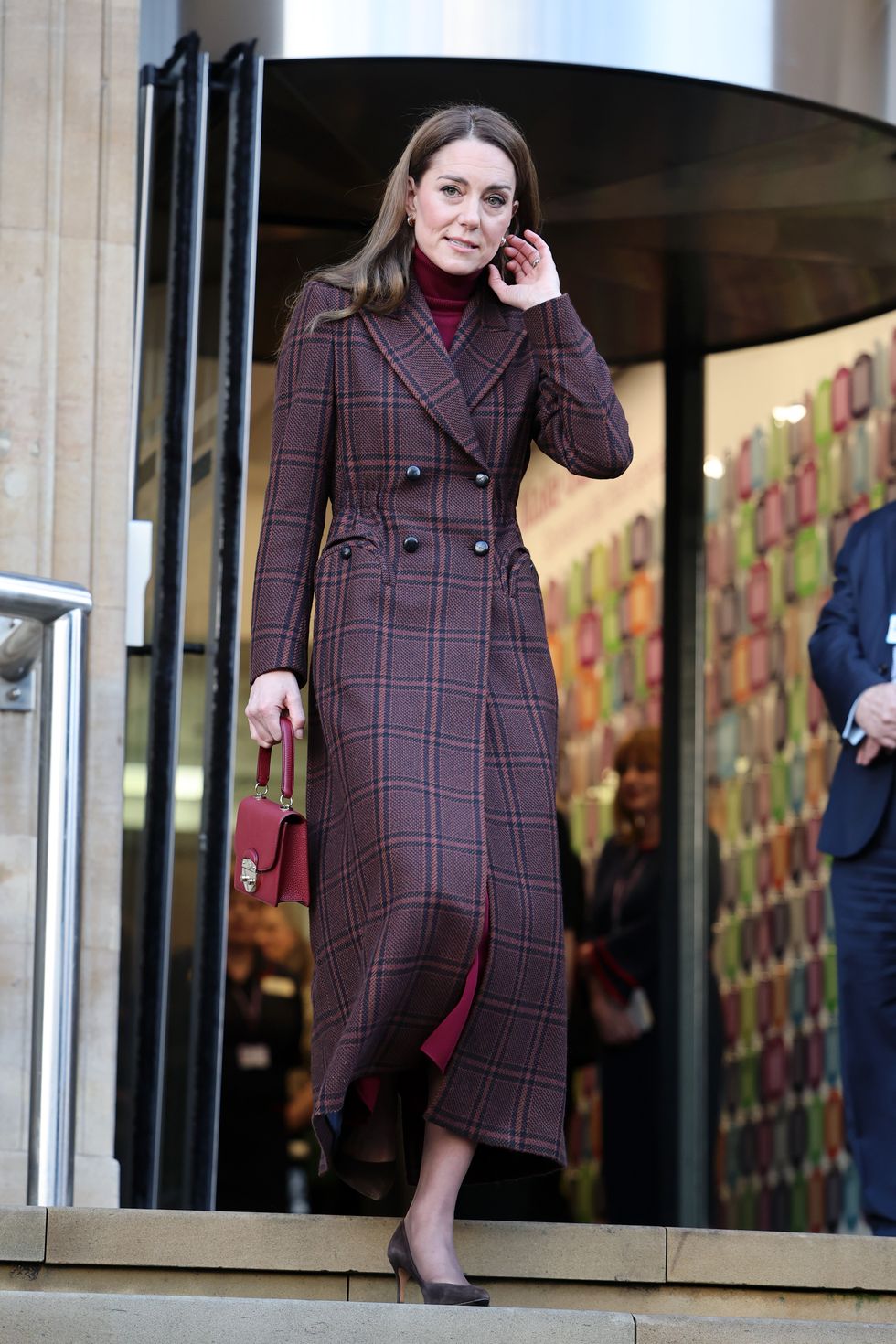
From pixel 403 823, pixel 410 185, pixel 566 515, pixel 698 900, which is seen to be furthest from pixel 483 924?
pixel 566 515

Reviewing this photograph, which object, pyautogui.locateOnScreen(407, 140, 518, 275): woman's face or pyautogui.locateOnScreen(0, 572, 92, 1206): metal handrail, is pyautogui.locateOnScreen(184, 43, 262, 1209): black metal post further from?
pyautogui.locateOnScreen(407, 140, 518, 275): woman's face

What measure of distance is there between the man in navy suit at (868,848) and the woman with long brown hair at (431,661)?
3.74 ft

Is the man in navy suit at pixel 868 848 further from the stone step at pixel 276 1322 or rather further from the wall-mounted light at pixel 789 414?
the wall-mounted light at pixel 789 414

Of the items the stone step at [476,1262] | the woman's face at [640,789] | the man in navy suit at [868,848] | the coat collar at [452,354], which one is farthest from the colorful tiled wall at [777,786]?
the stone step at [476,1262]

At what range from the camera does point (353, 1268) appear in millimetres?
3873

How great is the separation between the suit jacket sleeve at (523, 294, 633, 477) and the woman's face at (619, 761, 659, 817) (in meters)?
4.13

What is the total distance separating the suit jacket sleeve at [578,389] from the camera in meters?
3.91

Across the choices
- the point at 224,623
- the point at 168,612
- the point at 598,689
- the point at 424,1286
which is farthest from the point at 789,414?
the point at 424,1286

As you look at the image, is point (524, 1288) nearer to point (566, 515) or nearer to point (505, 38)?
point (505, 38)

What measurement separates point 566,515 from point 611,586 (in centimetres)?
30

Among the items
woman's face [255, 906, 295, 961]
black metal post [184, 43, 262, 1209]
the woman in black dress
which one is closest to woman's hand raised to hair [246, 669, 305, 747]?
black metal post [184, 43, 262, 1209]

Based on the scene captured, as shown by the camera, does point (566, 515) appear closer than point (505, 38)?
No

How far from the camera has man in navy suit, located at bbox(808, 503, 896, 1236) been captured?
15.9 ft

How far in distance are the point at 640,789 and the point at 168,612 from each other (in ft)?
9.47
